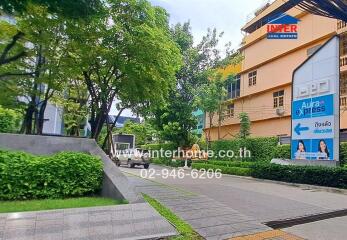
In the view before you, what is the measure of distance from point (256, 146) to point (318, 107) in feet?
30.8

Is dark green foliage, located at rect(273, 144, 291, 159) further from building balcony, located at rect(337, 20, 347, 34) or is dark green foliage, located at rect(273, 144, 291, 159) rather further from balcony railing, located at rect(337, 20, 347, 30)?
balcony railing, located at rect(337, 20, 347, 30)

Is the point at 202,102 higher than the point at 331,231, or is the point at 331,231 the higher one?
the point at 202,102

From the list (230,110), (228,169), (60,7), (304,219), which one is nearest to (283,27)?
(230,110)

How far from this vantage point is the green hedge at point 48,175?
24.2 feet

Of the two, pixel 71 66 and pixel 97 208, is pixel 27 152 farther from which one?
pixel 71 66

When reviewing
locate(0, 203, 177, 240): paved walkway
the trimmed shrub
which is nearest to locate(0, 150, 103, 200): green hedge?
locate(0, 203, 177, 240): paved walkway

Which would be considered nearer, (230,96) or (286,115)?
(286,115)

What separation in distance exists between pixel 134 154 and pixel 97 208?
2103cm

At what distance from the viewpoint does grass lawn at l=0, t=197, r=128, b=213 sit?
22.3 feet

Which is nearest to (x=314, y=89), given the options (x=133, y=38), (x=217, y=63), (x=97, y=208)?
(x=133, y=38)

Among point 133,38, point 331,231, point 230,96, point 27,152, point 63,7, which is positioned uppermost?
point 230,96

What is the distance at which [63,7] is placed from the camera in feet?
19.7

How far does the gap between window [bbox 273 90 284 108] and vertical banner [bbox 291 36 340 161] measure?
37.1 ft

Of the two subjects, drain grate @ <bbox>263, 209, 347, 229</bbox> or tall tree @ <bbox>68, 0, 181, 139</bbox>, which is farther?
tall tree @ <bbox>68, 0, 181, 139</bbox>
